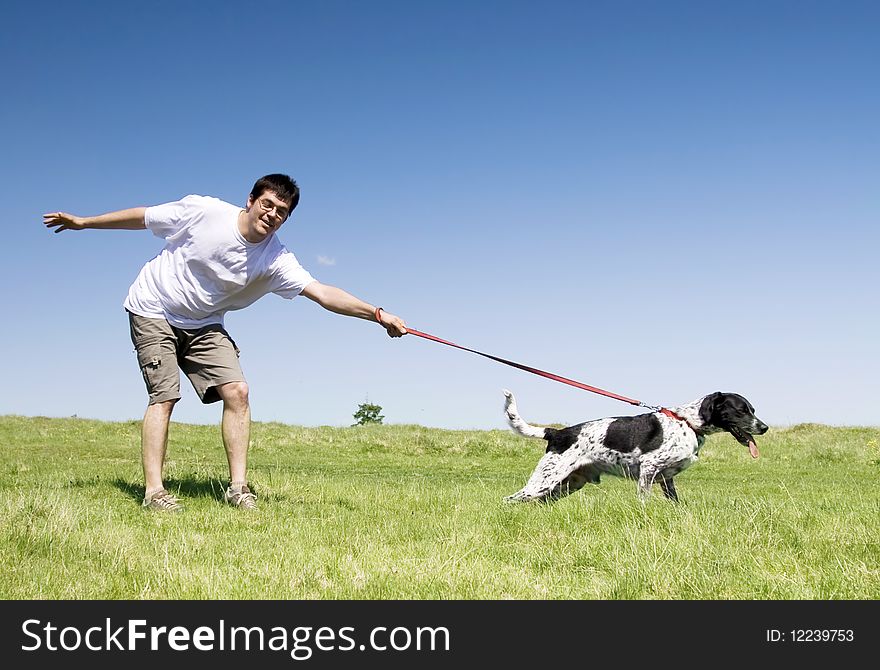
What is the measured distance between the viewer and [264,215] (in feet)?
21.9

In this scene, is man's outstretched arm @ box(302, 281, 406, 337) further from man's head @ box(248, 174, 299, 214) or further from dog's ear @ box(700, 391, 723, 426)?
dog's ear @ box(700, 391, 723, 426)

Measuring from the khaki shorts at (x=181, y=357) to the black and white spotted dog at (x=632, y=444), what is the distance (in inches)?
108

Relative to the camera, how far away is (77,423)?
22109 millimetres

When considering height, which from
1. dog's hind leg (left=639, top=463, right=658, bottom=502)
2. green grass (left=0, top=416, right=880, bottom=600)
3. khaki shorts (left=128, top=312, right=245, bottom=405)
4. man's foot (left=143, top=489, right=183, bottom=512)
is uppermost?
khaki shorts (left=128, top=312, right=245, bottom=405)

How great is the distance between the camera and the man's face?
6652 millimetres

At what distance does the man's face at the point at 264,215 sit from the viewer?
6.65m

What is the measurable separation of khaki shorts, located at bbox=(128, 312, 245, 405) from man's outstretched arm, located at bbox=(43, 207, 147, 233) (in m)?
0.79

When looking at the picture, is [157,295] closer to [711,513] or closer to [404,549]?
[404,549]

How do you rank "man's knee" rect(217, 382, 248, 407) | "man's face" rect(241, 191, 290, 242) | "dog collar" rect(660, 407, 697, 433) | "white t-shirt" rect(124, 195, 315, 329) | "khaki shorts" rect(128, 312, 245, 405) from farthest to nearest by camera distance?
"dog collar" rect(660, 407, 697, 433) → "man's knee" rect(217, 382, 248, 407) → "khaki shorts" rect(128, 312, 245, 405) → "white t-shirt" rect(124, 195, 315, 329) → "man's face" rect(241, 191, 290, 242)

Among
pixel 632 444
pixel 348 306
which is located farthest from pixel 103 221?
pixel 632 444

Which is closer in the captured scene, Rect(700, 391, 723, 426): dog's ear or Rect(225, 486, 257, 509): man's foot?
Rect(225, 486, 257, 509): man's foot

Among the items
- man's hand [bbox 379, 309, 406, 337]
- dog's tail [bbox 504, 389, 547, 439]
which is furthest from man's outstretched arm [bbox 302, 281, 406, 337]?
dog's tail [bbox 504, 389, 547, 439]

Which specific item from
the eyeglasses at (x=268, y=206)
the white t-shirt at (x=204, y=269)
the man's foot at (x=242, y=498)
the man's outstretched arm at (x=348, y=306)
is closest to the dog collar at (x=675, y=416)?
the man's outstretched arm at (x=348, y=306)
